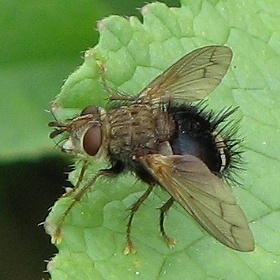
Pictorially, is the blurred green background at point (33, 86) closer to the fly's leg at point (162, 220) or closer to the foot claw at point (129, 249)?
the fly's leg at point (162, 220)

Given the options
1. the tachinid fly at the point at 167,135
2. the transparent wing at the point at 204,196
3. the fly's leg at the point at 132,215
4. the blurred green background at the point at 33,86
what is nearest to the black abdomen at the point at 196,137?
the tachinid fly at the point at 167,135

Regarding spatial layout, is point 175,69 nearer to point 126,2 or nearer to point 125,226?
point 125,226

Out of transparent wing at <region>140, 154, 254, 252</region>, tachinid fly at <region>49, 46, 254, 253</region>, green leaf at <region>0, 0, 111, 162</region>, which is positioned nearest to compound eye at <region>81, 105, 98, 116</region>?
tachinid fly at <region>49, 46, 254, 253</region>

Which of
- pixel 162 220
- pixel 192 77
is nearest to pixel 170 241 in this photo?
pixel 162 220

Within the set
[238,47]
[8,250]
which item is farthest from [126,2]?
[8,250]

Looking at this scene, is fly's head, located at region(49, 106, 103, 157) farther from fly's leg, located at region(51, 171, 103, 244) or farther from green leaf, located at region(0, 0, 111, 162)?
green leaf, located at region(0, 0, 111, 162)

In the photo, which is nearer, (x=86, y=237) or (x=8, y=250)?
(x=86, y=237)
